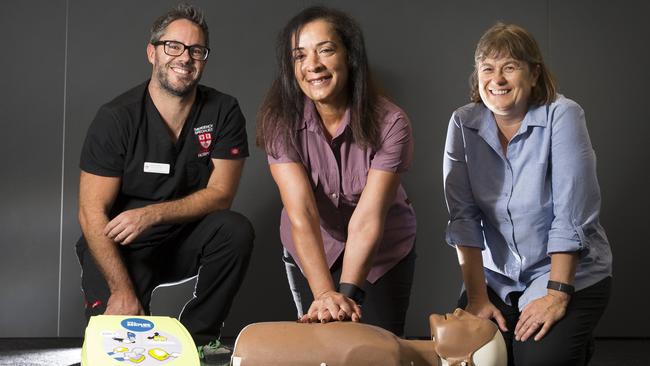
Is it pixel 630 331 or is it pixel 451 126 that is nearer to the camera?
pixel 451 126

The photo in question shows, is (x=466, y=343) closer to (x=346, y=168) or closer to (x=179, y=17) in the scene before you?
(x=346, y=168)

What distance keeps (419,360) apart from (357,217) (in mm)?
608

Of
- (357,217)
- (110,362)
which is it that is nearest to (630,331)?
(357,217)

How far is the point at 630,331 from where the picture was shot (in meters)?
3.23

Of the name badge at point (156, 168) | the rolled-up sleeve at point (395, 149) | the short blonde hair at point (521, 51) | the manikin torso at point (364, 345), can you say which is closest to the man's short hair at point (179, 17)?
the name badge at point (156, 168)

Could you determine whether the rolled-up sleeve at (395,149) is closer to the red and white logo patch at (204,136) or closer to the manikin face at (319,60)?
the manikin face at (319,60)

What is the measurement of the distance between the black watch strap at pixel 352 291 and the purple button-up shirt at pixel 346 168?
0.21m

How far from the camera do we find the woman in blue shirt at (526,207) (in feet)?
5.82

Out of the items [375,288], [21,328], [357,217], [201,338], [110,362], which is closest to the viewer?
[110,362]

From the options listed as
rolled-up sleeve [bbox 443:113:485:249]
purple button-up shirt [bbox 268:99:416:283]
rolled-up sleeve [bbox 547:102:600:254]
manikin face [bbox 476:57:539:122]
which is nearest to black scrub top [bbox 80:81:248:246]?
purple button-up shirt [bbox 268:99:416:283]

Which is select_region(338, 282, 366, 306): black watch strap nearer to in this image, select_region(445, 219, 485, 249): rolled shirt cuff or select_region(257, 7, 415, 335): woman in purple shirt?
select_region(257, 7, 415, 335): woman in purple shirt

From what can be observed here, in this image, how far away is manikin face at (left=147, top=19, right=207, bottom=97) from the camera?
92.0 inches

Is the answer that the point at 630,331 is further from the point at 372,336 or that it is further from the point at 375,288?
the point at 372,336

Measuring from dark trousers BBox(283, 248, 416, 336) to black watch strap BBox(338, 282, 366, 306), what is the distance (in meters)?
0.22
